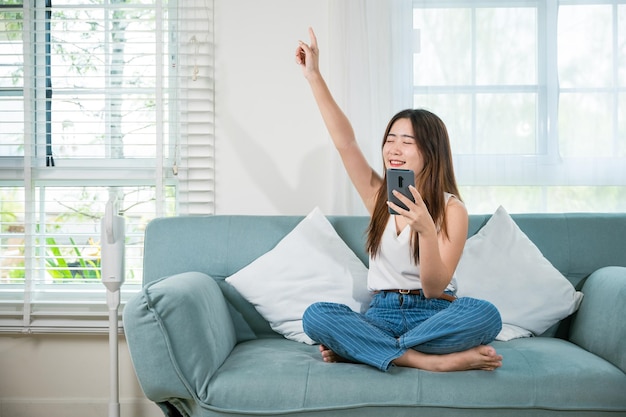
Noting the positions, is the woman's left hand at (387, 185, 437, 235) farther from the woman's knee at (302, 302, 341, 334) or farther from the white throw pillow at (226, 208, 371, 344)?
the white throw pillow at (226, 208, 371, 344)

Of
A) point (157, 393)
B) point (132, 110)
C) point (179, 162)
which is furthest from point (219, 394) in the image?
point (132, 110)

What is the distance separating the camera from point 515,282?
241 centimetres

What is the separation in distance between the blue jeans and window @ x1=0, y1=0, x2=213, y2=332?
1111 millimetres

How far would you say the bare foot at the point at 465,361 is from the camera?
1921 millimetres

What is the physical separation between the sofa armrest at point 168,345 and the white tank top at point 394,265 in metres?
0.62

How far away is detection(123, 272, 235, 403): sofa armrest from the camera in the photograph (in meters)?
1.88

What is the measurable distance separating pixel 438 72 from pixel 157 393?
1745mm

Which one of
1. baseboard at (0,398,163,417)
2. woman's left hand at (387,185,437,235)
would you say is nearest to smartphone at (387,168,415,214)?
woman's left hand at (387,185,437,235)

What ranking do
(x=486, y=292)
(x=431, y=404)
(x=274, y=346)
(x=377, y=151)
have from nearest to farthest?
1. (x=431, y=404)
2. (x=274, y=346)
3. (x=486, y=292)
4. (x=377, y=151)

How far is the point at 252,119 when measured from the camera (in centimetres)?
294

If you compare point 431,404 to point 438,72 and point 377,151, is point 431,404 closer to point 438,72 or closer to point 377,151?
point 377,151

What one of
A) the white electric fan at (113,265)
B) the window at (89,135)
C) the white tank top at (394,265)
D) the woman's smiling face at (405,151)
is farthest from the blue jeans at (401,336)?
the window at (89,135)

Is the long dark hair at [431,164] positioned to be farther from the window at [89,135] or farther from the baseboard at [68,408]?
the baseboard at [68,408]

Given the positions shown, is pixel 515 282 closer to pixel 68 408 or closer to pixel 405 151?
pixel 405 151
